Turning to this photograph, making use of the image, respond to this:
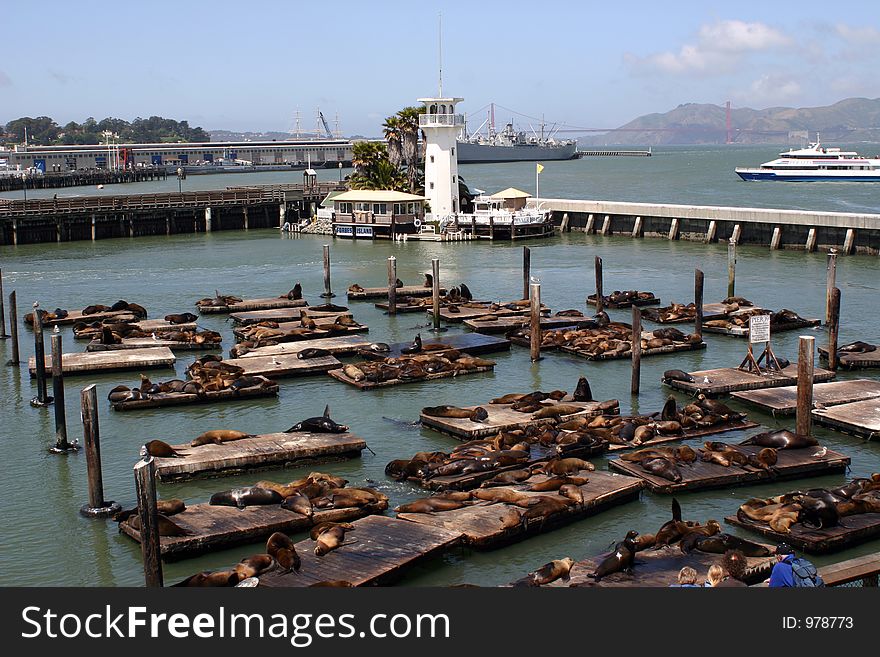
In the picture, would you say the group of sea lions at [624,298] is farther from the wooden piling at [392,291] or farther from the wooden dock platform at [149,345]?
the wooden dock platform at [149,345]

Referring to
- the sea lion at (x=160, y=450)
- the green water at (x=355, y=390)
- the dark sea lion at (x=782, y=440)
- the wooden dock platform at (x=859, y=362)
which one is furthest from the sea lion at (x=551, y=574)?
the wooden dock platform at (x=859, y=362)

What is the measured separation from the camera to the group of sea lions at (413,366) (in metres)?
19.9

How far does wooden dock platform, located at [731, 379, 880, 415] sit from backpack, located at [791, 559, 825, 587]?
28.8 feet

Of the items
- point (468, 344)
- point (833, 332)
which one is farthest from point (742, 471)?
point (468, 344)

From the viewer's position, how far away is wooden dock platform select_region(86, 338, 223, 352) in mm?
22969

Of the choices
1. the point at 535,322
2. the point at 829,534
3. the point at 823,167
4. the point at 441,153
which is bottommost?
the point at 829,534

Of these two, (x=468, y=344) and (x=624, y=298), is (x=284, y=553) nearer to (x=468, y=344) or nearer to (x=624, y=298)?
(x=468, y=344)

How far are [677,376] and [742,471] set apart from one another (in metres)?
5.37

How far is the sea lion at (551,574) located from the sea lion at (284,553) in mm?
2274

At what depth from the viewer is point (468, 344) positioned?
2316 cm

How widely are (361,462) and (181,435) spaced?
3.36 meters

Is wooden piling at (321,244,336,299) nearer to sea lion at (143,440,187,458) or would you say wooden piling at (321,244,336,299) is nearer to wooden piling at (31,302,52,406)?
wooden piling at (31,302,52,406)

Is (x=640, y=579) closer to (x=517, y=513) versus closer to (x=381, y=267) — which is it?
(x=517, y=513)

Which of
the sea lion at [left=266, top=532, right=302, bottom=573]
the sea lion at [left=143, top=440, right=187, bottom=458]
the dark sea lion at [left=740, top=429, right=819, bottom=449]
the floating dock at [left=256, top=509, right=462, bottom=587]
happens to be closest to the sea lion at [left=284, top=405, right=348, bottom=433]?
the sea lion at [left=143, top=440, right=187, bottom=458]
